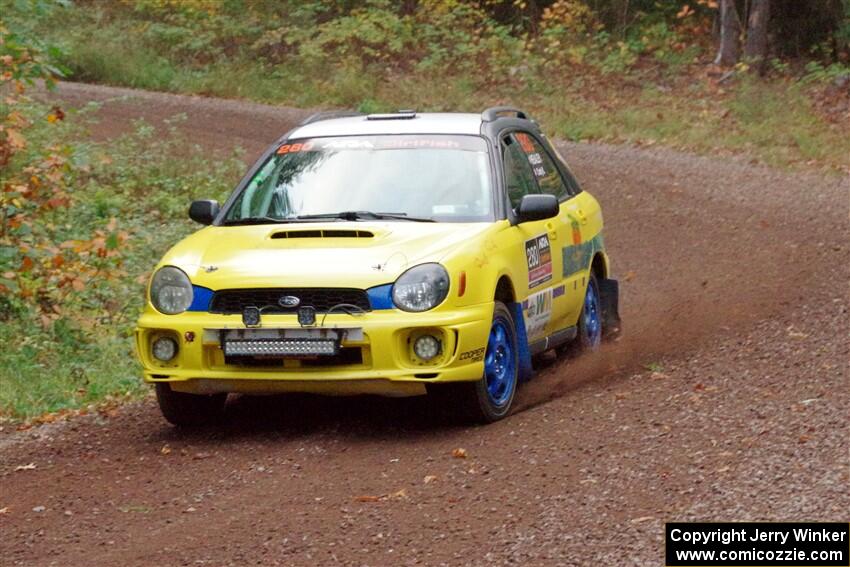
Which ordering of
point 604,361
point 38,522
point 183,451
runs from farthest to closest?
point 604,361 < point 183,451 < point 38,522

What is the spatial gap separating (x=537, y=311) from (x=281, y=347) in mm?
1902

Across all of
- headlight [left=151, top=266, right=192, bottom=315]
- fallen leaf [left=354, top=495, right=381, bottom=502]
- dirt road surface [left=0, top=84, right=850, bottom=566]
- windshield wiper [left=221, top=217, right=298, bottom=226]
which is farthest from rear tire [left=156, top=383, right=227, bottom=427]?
fallen leaf [left=354, top=495, right=381, bottom=502]

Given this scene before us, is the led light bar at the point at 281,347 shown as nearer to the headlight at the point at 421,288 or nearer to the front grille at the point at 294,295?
the front grille at the point at 294,295

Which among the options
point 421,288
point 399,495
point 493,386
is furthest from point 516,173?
point 399,495

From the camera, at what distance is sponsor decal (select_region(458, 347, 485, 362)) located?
7.64 meters

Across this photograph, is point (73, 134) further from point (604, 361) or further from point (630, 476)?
point (630, 476)

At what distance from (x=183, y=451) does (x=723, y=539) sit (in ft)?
11.3

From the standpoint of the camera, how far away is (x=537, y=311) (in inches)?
348

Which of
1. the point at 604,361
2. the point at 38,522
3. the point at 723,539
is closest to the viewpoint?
the point at 723,539

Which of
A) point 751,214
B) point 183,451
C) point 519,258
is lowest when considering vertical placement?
point 751,214

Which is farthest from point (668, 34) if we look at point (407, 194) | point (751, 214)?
point (407, 194)

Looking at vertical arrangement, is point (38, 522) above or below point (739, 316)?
above

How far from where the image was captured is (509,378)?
8297 millimetres

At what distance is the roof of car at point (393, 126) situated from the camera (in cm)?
914
